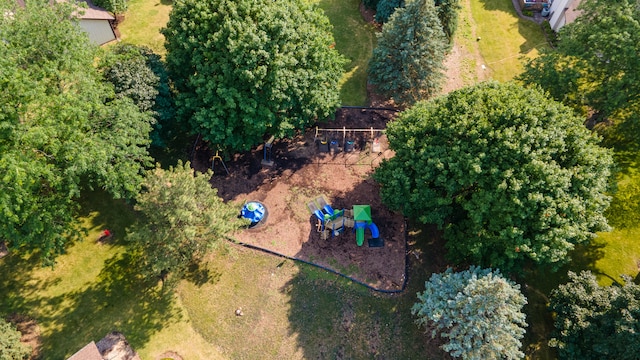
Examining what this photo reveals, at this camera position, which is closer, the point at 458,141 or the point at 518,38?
the point at 458,141

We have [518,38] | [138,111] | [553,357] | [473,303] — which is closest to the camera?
[473,303]

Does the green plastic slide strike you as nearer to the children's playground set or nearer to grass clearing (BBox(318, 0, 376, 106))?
the children's playground set

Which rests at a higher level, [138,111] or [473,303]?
[138,111]

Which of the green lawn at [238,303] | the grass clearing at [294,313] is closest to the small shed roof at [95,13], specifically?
the green lawn at [238,303]

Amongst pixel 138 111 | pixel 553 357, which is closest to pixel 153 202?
pixel 138 111

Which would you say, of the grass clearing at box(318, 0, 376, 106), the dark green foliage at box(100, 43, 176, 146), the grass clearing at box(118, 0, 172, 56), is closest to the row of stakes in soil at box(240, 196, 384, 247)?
the dark green foliage at box(100, 43, 176, 146)

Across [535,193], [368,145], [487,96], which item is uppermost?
[487,96]

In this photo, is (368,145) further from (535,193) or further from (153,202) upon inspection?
(153,202)

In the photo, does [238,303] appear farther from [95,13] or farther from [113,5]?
[113,5]
